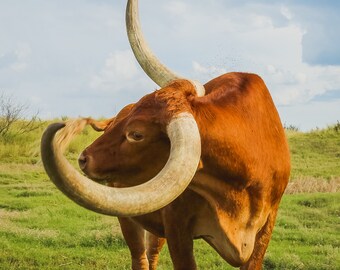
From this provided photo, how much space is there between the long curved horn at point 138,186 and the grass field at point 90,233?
5.93ft

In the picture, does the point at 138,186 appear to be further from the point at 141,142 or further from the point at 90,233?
the point at 90,233

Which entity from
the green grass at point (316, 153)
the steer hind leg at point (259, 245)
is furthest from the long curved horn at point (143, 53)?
the green grass at point (316, 153)

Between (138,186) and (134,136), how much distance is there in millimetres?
791

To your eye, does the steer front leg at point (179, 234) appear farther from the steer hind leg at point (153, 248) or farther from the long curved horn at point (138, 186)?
the steer hind leg at point (153, 248)

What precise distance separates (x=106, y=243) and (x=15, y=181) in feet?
29.2

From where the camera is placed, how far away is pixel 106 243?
943 cm

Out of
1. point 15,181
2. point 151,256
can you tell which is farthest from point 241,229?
point 15,181

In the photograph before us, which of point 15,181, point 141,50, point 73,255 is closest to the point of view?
point 141,50

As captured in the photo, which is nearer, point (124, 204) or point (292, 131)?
point (124, 204)

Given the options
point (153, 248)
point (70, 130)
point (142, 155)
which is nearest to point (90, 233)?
point (153, 248)

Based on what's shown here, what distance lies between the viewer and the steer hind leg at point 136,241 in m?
6.18

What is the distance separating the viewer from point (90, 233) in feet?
33.0

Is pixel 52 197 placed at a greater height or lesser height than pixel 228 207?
lesser

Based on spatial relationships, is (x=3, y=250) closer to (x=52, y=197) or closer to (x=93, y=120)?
(x=93, y=120)
